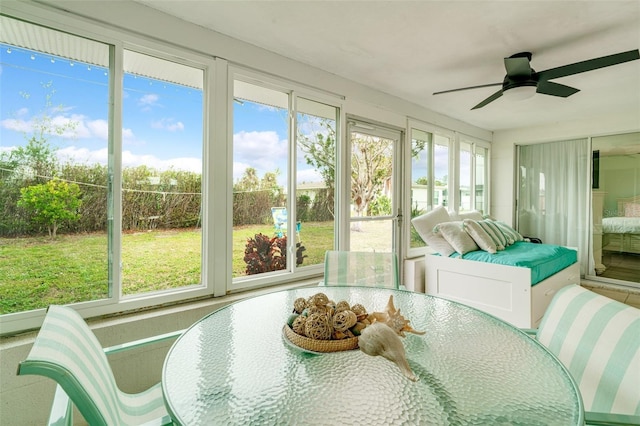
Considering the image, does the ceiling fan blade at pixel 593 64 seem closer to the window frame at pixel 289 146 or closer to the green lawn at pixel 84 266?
the window frame at pixel 289 146

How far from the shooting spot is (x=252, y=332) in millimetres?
1257

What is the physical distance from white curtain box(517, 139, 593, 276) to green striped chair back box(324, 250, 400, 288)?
→ 4108mm

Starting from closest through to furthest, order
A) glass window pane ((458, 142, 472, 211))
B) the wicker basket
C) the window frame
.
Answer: the wicker basket → the window frame → glass window pane ((458, 142, 472, 211))

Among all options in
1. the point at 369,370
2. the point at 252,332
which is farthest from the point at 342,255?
the point at 369,370

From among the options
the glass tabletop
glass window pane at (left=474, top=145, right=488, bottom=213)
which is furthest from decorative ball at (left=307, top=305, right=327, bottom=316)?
glass window pane at (left=474, top=145, right=488, bottom=213)

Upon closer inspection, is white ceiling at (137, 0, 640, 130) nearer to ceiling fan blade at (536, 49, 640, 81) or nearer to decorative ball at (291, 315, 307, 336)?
ceiling fan blade at (536, 49, 640, 81)

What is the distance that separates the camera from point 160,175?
2.18 metres

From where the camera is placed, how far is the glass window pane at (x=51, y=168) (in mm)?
1677

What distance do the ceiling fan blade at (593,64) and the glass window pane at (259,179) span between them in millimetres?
2099

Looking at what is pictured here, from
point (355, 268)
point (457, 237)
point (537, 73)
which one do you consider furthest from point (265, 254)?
point (537, 73)

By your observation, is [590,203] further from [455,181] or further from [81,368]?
[81,368]

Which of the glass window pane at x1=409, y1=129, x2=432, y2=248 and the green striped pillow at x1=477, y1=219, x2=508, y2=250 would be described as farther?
the glass window pane at x1=409, y1=129, x2=432, y2=248

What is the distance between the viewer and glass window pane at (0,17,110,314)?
168 cm

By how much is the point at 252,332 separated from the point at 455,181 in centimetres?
417
